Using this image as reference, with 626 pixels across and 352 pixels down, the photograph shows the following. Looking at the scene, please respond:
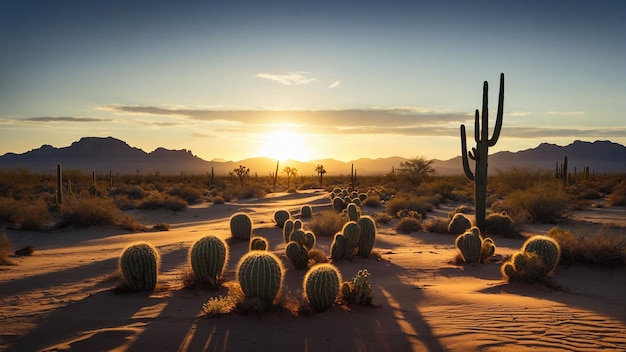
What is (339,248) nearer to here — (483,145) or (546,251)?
(546,251)

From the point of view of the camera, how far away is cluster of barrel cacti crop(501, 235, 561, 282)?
919 cm

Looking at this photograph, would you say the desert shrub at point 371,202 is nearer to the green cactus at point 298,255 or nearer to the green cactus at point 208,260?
the green cactus at point 298,255

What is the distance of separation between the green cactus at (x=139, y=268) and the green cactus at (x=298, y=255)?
340 cm

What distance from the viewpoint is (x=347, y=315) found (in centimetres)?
718

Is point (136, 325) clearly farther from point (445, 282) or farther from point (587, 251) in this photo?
point (587, 251)

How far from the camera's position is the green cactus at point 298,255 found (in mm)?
Result: 11062

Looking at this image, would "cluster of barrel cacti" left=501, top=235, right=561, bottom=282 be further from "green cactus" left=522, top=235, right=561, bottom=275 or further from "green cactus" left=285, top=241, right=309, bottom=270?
"green cactus" left=285, top=241, right=309, bottom=270

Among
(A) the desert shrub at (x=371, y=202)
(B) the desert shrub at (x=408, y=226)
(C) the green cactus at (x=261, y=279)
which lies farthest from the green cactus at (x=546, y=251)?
(A) the desert shrub at (x=371, y=202)

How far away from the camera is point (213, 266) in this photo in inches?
356

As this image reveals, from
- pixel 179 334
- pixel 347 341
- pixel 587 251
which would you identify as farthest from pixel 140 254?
pixel 587 251

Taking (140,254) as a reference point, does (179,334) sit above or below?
below

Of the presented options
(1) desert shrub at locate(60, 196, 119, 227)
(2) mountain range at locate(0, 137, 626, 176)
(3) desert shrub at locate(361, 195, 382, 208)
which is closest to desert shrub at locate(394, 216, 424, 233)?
(3) desert shrub at locate(361, 195, 382, 208)

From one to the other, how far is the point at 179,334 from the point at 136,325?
0.83 metres

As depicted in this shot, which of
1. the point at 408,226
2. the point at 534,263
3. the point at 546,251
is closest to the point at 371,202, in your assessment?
the point at 408,226
